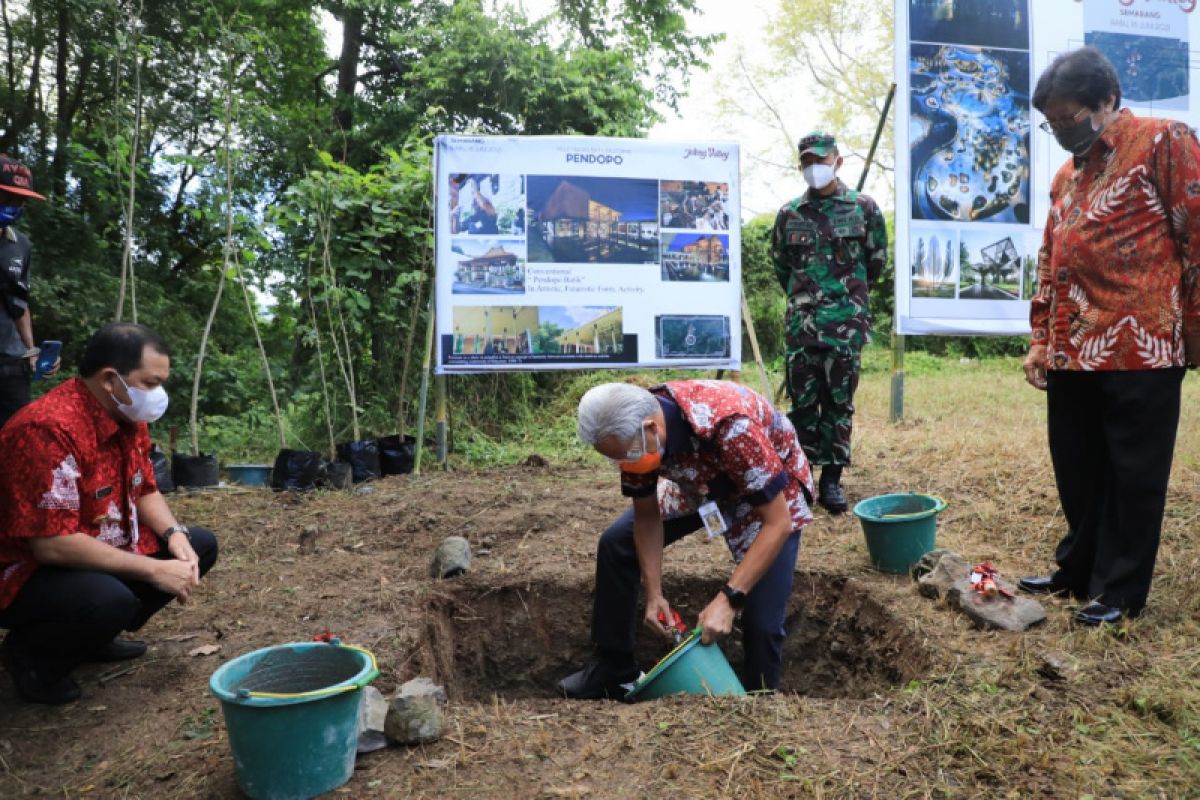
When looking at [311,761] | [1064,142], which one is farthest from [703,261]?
[311,761]

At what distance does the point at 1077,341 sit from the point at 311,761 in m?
2.63

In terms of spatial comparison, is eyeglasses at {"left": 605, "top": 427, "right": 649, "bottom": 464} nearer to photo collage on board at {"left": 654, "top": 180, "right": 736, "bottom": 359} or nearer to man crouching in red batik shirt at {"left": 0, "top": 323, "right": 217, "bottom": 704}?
man crouching in red batik shirt at {"left": 0, "top": 323, "right": 217, "bottom": 704}

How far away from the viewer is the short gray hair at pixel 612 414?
2223mm

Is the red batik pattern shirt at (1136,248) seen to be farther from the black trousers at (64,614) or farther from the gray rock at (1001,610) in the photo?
the black trousers at (64,614)

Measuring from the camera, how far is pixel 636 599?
2883 mm

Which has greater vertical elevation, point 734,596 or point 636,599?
point 734,596

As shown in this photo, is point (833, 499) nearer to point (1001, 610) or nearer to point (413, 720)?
point (1001, 610)

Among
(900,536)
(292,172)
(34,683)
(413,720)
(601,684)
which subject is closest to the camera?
(413,720)

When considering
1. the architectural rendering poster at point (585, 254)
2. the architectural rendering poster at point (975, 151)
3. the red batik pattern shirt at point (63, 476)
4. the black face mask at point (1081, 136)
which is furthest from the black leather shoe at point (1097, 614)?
the architectural rendering poster at point (975, 151)

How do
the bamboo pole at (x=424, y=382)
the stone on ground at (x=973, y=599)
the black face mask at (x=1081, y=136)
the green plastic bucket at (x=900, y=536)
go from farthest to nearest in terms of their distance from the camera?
the bamboo pole at (x=424, y=382)
the green plastic bucket at (x=900, y=536)
the stone on ground at (x=973, y=599)
the black face mask at (x=1081, y=136)

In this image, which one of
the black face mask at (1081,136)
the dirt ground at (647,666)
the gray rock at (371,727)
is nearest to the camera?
the dirt ground at (647,666)

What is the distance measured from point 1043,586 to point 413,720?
2390 millimetres

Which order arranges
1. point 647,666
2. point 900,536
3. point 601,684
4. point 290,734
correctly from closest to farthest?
point 290,734 < point 601,684 < point 900,536 < point 647,666

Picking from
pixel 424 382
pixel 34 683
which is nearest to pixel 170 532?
pixel 34 683
